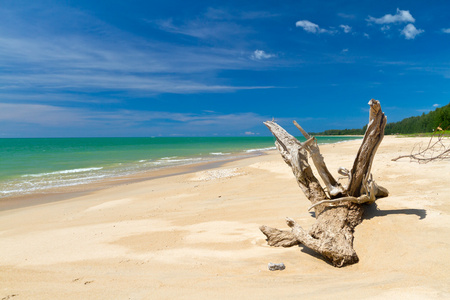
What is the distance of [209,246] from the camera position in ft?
17.7

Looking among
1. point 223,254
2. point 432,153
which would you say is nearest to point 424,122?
point 432,153

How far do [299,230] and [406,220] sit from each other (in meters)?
2.15

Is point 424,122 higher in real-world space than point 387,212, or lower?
higher

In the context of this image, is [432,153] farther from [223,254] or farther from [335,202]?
[223,254]

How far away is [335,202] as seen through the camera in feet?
17.3

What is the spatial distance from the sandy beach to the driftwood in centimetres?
22

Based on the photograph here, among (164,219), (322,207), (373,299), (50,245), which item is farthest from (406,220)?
(50,245)

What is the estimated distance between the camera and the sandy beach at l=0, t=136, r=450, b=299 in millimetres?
3680

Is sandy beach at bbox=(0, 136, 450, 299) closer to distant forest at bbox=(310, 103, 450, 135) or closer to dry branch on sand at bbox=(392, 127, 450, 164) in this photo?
dry branch on sand at bbox=(392, 127, 450, 164)

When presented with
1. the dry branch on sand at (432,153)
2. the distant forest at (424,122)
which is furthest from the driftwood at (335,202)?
the distant forest at (424,122)

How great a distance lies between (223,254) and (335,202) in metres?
2.37

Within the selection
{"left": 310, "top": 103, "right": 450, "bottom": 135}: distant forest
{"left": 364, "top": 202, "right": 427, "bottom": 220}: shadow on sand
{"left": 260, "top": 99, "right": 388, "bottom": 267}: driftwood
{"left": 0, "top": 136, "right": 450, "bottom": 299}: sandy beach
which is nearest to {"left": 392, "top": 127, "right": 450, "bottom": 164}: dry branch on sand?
{"left": 260, "top": 99, "right": 388, "bottom": 267}: driftwood

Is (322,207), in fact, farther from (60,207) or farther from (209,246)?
(60,207)

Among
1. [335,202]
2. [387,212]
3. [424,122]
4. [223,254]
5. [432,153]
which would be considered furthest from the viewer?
[424,122]
